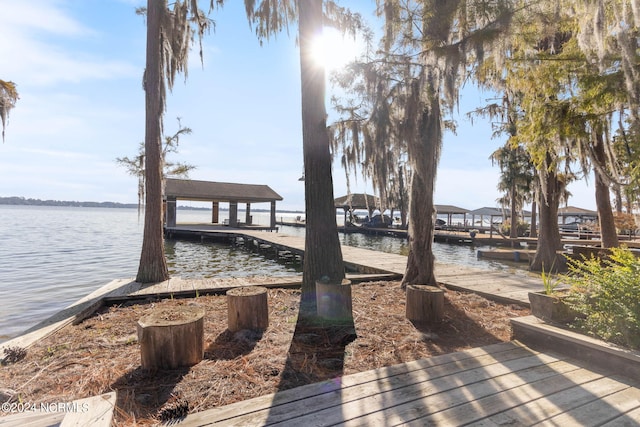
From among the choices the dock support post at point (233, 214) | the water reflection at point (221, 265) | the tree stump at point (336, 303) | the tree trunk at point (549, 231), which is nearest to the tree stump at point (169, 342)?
the tree stump at point (336, 303)

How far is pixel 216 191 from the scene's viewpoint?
86.0 feet

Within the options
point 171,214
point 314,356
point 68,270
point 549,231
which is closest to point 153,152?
point 314,356

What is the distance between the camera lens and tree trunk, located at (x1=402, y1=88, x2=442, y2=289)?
5.55 metres

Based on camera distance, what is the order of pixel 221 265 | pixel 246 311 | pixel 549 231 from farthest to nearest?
pixel 221 265 → pixel 549 231 → pixel 246 311

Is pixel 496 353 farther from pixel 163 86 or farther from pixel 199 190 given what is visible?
pixel 199 190

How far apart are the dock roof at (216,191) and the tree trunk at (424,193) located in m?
21.2

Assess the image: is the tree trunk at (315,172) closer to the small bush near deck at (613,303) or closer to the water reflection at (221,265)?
the small bush near deck at (613,303)

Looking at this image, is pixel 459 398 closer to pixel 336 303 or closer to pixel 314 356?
pixel 314 356

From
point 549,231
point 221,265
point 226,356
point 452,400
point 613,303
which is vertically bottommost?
point 221,265

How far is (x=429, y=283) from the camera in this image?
620cm

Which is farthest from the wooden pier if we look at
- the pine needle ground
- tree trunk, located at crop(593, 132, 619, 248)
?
tree trunk, located at crop(593, 132, 619, 248)

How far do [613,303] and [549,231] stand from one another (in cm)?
935

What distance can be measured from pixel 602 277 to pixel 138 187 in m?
10.9

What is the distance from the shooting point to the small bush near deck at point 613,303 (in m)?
2.66
